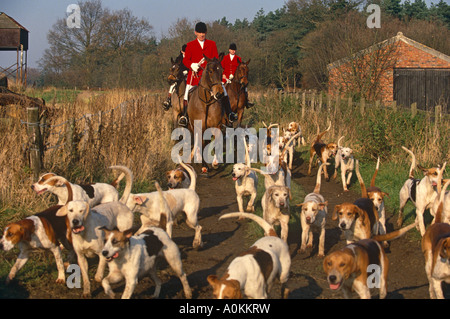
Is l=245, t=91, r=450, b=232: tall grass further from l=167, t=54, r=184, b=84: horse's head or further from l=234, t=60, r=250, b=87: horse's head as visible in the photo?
l=167, t=54, r=184, b=84: horse's head

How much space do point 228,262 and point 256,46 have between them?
37.9 metres

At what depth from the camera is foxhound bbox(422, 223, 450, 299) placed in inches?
187

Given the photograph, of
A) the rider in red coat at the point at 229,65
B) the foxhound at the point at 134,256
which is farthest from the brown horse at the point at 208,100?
the foxhound at the point at 134,256

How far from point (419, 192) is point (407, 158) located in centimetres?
384

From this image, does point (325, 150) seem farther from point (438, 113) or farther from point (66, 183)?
point (66, 183)

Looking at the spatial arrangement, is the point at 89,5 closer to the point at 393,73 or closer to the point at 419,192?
the point at 393,73

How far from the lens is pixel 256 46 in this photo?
4256 centimetres

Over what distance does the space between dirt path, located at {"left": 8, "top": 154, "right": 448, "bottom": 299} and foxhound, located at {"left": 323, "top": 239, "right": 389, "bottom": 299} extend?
47 cm

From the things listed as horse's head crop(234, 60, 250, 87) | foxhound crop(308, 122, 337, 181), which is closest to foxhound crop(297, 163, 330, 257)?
foxhound crop(308, 122, 337, 181)

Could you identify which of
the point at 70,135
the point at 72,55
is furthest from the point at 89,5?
the point at 70,135

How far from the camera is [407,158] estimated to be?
10.8 m

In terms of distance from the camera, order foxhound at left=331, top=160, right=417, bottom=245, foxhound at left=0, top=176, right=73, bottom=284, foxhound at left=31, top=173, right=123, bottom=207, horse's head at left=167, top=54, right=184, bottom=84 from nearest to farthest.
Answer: foxhound at left=0, top=176, right=73, bottom=284, foxhound at left=331, top=160, right=417, bottom=245, foxhound at left=31, top=173, right=123, bottom=207, horse's head at left=167, top=54, right=184, bottom=84

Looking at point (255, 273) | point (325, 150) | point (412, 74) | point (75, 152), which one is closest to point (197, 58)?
point (325, 150)

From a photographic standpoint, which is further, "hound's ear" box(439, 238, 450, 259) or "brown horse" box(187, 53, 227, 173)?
"brown horse" box(187, 53, 227, 173)
